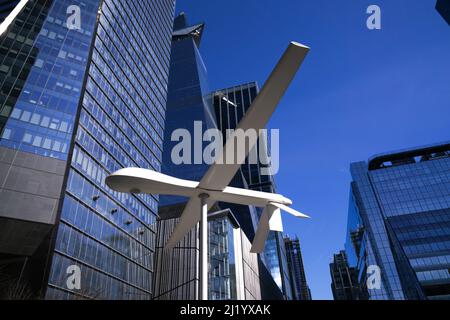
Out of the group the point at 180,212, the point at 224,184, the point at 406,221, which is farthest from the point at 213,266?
the point at 406,221

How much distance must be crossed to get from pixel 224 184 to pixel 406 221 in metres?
124

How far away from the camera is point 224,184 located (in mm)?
15266

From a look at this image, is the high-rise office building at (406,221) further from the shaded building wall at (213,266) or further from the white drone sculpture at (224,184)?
the white drone sculpture at (224,184)

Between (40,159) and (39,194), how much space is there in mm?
5241

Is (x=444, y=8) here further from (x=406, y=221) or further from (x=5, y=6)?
(x=5, y=6)

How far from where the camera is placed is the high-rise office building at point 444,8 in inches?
4505

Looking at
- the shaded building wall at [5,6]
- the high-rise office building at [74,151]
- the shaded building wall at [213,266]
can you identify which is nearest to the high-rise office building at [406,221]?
the shaded building wall at [213,266]

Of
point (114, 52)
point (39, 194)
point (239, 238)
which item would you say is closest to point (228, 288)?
point (239, 238)

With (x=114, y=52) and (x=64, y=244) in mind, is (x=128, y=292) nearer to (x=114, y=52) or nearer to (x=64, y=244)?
(x=64, y=244)

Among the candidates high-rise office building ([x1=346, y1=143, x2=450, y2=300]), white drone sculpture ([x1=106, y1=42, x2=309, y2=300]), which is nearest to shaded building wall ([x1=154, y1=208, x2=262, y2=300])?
white drone sculpture ([x1=106, y1=42, x2=309, y2=300])

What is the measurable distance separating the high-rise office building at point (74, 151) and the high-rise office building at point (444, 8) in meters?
103

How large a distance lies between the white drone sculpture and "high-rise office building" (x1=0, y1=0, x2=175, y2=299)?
28.9 meters

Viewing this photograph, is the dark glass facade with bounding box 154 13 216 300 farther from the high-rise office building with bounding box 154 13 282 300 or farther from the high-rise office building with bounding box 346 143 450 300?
the high-rise office building with bounding box 346 143 450 300

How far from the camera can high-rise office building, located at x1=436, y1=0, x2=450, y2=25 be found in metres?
114
